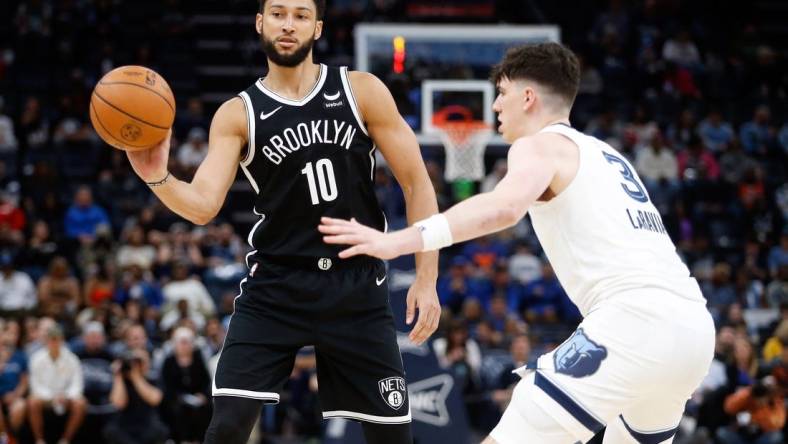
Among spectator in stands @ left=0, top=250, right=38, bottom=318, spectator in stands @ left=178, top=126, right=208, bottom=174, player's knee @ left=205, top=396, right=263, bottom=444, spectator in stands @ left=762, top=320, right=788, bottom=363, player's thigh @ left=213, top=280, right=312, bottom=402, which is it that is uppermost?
player's thigh @ left=213, top=280, right=312, bottom=402

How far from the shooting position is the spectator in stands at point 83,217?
15289 millimetres

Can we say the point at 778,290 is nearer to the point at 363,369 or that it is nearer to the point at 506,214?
the point at 363,369

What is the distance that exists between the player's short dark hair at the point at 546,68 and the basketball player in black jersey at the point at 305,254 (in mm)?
716

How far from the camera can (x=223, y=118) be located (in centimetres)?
491

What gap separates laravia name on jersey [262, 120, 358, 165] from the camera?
4.88 metres

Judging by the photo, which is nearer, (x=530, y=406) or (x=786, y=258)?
(x=530, y=406)

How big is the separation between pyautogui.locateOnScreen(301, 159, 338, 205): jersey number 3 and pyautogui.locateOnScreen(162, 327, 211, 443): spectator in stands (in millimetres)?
7133

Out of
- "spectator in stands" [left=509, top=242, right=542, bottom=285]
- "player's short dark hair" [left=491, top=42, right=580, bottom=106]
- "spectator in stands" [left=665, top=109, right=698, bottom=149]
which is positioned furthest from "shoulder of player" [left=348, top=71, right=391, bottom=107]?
"spectator in stands" [left=665, top=109, right=698, bottom=149]

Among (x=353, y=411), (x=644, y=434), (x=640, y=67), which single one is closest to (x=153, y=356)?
(x=353, y=411)

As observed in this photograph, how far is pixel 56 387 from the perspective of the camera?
11773mm

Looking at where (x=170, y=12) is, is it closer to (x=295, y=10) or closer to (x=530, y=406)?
(x=295, y=10)

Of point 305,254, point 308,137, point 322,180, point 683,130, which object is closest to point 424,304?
point 305,254

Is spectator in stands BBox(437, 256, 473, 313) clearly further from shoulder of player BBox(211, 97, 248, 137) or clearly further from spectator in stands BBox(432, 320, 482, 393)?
shoulder of player BBox(211, 97, 248, 137)

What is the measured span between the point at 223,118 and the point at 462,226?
1.46 m
